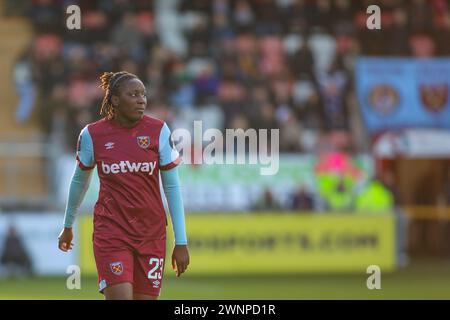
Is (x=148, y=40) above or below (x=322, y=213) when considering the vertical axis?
above

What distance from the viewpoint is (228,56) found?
2283 centimetres

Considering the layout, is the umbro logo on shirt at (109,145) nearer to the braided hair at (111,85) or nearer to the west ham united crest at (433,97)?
the braided hair at (111,85)

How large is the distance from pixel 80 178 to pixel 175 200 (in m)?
0.69

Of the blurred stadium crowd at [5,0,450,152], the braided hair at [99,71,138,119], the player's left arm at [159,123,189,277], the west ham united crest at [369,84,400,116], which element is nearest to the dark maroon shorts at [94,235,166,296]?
the player's left arm at [159,123,189,277]

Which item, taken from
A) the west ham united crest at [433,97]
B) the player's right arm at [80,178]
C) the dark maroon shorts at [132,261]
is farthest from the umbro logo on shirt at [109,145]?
the west ham united crest at [433,97]

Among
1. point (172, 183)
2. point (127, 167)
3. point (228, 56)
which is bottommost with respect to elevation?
point (172, 183)

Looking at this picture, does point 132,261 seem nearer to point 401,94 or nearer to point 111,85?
point 111,85

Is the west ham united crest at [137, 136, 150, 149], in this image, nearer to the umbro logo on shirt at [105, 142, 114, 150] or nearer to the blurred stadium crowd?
the umbro logo on shirt at [105, 142, 114, 150]

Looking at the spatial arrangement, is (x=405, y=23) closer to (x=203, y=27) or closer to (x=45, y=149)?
(x=203, y=27)

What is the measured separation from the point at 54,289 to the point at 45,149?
4.71 meters

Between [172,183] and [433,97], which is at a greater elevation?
[433,97]

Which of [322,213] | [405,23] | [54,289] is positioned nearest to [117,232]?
A: [54,289]

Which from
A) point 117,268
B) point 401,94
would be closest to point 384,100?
point 401,94

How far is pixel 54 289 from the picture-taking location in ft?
53.6
